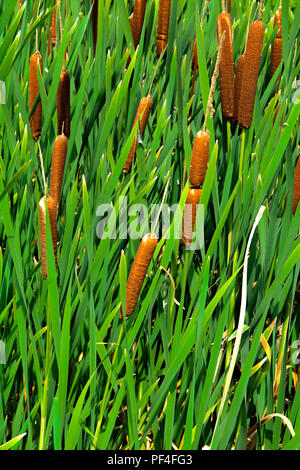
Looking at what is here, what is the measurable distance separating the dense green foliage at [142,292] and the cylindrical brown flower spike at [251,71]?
0.05 m

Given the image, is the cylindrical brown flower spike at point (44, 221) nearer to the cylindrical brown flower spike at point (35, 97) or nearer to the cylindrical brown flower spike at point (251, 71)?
the cylindrical brown flower spike at point (35, 97)

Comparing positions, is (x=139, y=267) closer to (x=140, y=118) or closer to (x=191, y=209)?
(x=191, y=209)

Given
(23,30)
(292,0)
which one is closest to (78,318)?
(23,30)

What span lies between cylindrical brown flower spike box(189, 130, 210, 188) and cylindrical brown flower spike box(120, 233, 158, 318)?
0.43ft

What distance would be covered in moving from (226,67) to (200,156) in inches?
9.9

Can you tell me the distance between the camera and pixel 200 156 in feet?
2.75

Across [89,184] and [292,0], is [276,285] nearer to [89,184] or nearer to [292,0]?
[89,184]

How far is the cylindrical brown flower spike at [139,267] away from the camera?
0.79 m

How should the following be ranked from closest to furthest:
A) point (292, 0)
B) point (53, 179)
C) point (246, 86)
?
point (53, 179), point (246, 86), point (292, 0)

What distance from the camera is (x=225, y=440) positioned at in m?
0.91

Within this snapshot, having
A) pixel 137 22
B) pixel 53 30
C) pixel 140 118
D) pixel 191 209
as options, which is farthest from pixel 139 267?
pixel 53 30

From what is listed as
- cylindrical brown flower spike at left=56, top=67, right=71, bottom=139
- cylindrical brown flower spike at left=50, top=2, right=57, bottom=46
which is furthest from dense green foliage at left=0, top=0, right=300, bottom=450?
cylindrical brown flower spike at left=50, top=2, right=57, bottom=46

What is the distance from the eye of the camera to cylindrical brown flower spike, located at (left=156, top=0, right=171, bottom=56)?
122 cm
